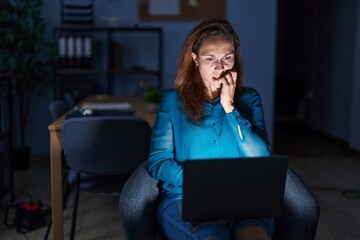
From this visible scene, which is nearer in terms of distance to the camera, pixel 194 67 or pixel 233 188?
pixel 233 188

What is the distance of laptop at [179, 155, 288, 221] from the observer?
1.40 meters

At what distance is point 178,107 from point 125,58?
3342 millimetres

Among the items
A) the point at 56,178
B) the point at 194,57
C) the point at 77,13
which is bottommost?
the point at 56,178

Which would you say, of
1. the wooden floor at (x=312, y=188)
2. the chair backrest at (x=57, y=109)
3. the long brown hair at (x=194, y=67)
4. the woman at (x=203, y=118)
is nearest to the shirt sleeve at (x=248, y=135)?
the woman at (x=203, y=118)

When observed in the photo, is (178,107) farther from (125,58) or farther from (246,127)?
(125,58)

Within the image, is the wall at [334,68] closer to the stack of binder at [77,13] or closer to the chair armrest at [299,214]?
the stack of binder at [77,13]

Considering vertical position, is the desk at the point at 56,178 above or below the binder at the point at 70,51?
below

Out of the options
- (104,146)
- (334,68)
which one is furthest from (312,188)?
(334,68)

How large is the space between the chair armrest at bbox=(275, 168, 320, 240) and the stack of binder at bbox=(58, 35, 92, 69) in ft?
10.8

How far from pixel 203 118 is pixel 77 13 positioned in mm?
3368

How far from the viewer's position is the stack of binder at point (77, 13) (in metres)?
4.70

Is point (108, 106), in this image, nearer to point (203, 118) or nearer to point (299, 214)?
point (203, 118)

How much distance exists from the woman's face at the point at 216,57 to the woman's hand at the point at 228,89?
2cm

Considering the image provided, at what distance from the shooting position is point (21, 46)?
425 centimetres
